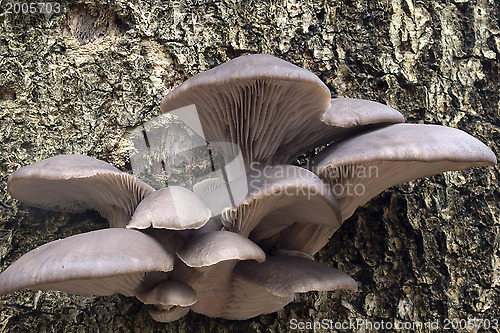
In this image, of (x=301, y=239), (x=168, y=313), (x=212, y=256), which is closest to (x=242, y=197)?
(x=212, y=256)

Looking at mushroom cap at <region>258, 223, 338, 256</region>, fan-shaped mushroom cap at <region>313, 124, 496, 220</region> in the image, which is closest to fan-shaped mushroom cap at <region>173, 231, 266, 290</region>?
mushroom cap at <region>258, 223, 338, 256</region>

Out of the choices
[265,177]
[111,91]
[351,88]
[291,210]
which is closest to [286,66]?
[265,177]

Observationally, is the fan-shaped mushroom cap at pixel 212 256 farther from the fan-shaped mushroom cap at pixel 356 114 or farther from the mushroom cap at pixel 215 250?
the fan-shaped mushroom cap at pixel 356 114

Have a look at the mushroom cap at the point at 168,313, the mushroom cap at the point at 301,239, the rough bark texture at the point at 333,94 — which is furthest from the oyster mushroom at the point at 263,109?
the mushroom cap at the point at 168,313

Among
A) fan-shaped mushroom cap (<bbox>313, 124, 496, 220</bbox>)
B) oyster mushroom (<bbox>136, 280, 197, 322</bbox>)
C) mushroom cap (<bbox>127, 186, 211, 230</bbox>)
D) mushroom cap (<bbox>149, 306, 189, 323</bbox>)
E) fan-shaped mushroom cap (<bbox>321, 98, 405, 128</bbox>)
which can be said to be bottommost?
mushroom cap (<bbox>149, 306, 189, 323</bbox>)

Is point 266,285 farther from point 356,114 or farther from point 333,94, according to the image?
Result: point 333,94

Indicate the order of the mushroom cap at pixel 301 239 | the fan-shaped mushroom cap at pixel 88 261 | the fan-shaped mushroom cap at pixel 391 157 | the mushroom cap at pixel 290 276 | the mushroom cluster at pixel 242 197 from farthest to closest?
the mushroom cap at pixel 301 239, the mushroom cap at pixel 290 276, the fan-shaped mushroom cap at pixel 391 157, the mushroom cluster at pixel 242 197, the fan-shaped mushroom cap at pixel 88 261

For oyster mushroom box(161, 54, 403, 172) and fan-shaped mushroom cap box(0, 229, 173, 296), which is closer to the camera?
fan-shaped mushroom cap box(0, 229, 173, 296)

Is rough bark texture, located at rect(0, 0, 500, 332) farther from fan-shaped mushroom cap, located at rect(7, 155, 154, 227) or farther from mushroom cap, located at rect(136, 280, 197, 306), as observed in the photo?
mushroom cap, located at rect(136, 280, 197, 306)
